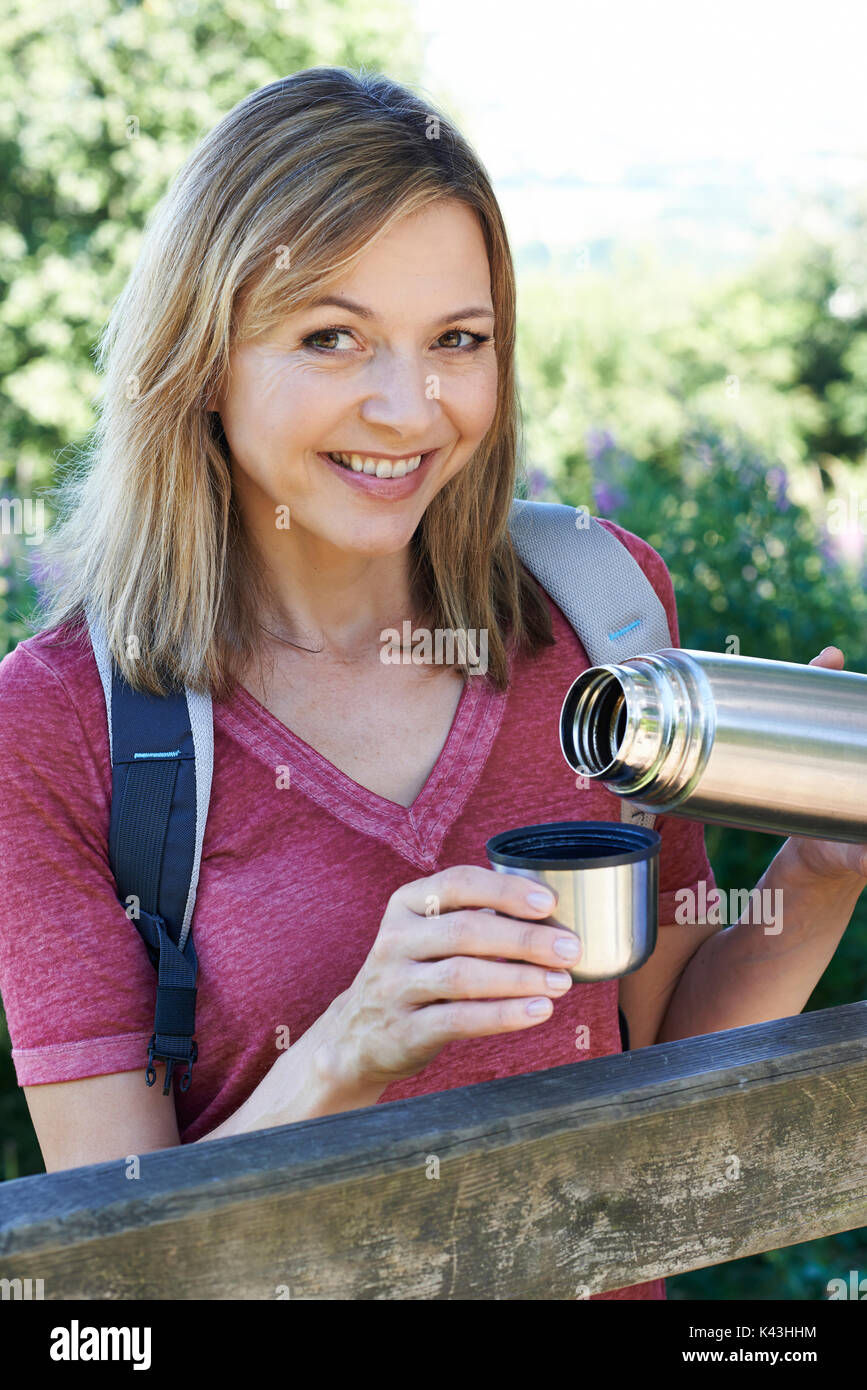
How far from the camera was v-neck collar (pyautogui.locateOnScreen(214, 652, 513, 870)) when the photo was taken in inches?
66.2

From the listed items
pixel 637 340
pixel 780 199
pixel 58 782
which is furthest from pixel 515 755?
pixel 780 199

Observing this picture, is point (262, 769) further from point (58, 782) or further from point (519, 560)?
point (519, 560)

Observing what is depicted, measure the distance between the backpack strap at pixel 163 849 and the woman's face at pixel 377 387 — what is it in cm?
34

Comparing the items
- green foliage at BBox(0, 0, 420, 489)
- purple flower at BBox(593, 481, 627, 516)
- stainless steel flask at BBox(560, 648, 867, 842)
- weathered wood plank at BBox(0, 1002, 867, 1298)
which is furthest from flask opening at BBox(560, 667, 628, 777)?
green foliage at BBox(0, 0, 420, 489)

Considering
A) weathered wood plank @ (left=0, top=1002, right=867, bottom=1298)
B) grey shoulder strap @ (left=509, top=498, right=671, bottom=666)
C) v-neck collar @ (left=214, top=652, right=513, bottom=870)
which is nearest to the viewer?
weathered wood plank @ (left=0, top=1002, right=867, bottom=1298)

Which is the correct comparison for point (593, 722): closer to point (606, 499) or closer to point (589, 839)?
point (589, 839)

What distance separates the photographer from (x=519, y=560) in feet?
6.62

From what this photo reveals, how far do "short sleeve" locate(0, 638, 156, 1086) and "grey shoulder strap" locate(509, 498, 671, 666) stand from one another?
721 mm

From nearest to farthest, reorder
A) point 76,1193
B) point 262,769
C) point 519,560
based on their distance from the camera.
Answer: point 76,1193, point 262,769, point 519,560

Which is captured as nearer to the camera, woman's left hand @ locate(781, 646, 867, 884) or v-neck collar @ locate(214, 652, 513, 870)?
woman's left hand @ locate(781, 646, 867, 884)

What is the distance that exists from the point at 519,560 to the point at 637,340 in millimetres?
15162

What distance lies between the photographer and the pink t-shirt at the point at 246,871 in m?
1.51

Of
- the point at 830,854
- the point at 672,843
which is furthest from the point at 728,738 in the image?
the point at 672,843

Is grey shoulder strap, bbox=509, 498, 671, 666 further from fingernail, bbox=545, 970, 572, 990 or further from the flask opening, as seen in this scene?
fingernail, bbox=545, 970, 572, 990
